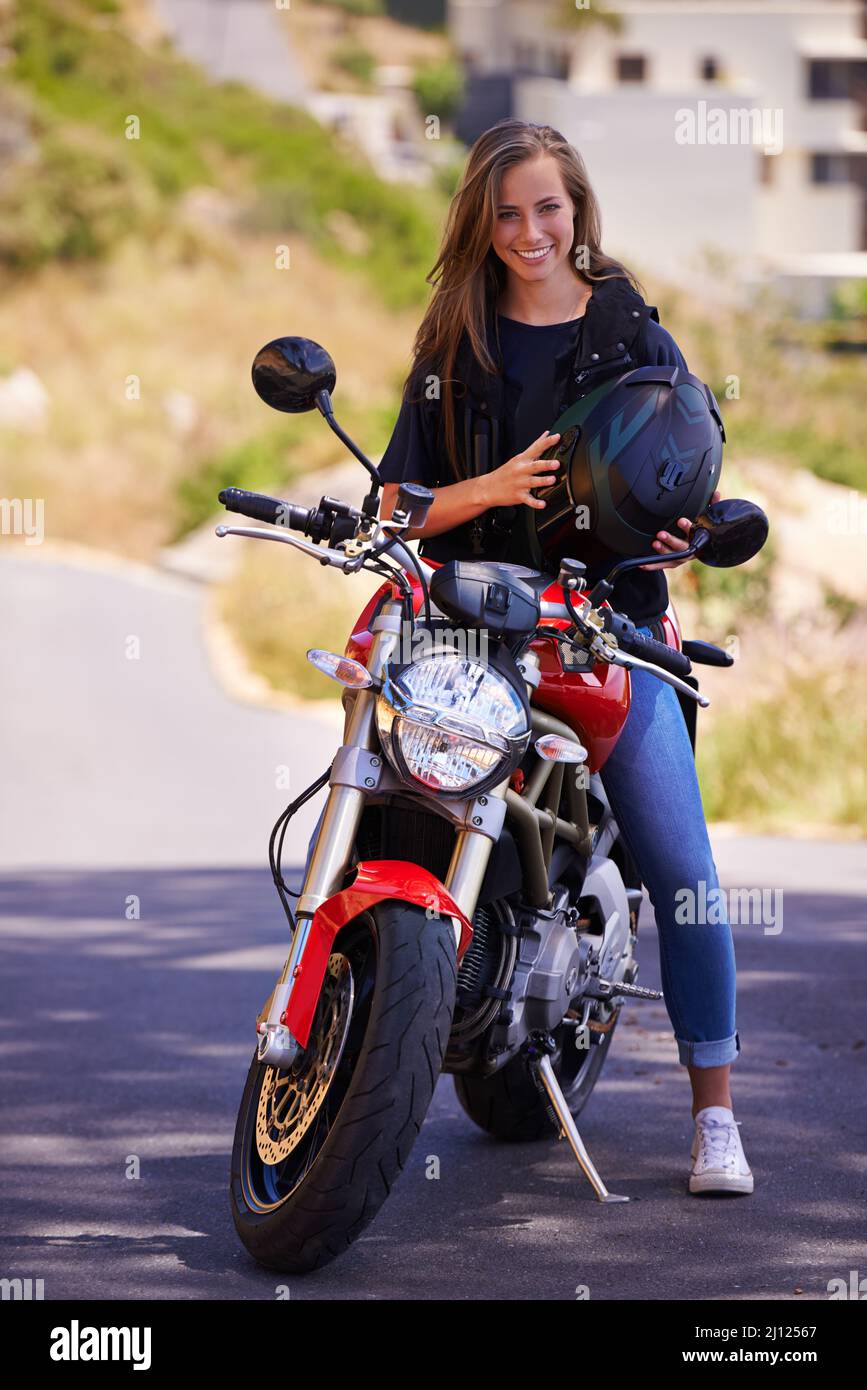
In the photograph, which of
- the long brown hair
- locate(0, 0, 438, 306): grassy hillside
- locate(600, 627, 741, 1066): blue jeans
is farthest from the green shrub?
locate(600, 627, 741, 1066): blue jeans

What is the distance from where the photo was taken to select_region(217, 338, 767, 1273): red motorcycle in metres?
3.55

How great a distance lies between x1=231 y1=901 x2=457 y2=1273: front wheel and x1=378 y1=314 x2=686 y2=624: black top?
3.26ft

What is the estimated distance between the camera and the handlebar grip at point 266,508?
12.2 feet

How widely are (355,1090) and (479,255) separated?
1790 millimetres

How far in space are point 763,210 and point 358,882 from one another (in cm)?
6637

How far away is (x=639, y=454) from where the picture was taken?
3840 mm

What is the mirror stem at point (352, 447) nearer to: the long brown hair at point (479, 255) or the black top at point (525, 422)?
the black top at point (525, 422)

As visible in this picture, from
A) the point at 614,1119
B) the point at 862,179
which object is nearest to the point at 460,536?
the point at 614,1119

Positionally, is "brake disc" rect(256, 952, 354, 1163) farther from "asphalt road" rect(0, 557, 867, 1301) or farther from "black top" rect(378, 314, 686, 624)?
"black top" rect(378, 314, 686, 624)

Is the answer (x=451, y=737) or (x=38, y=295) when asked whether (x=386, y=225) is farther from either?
(x=451, y=737)

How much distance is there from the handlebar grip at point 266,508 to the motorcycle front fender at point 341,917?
64 cm

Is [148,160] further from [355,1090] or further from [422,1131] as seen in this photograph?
[355,1090]

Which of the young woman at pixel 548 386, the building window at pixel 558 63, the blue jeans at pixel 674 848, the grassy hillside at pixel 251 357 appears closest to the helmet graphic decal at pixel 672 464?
the young woman at pixel 548 386

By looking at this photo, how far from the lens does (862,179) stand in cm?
7044
